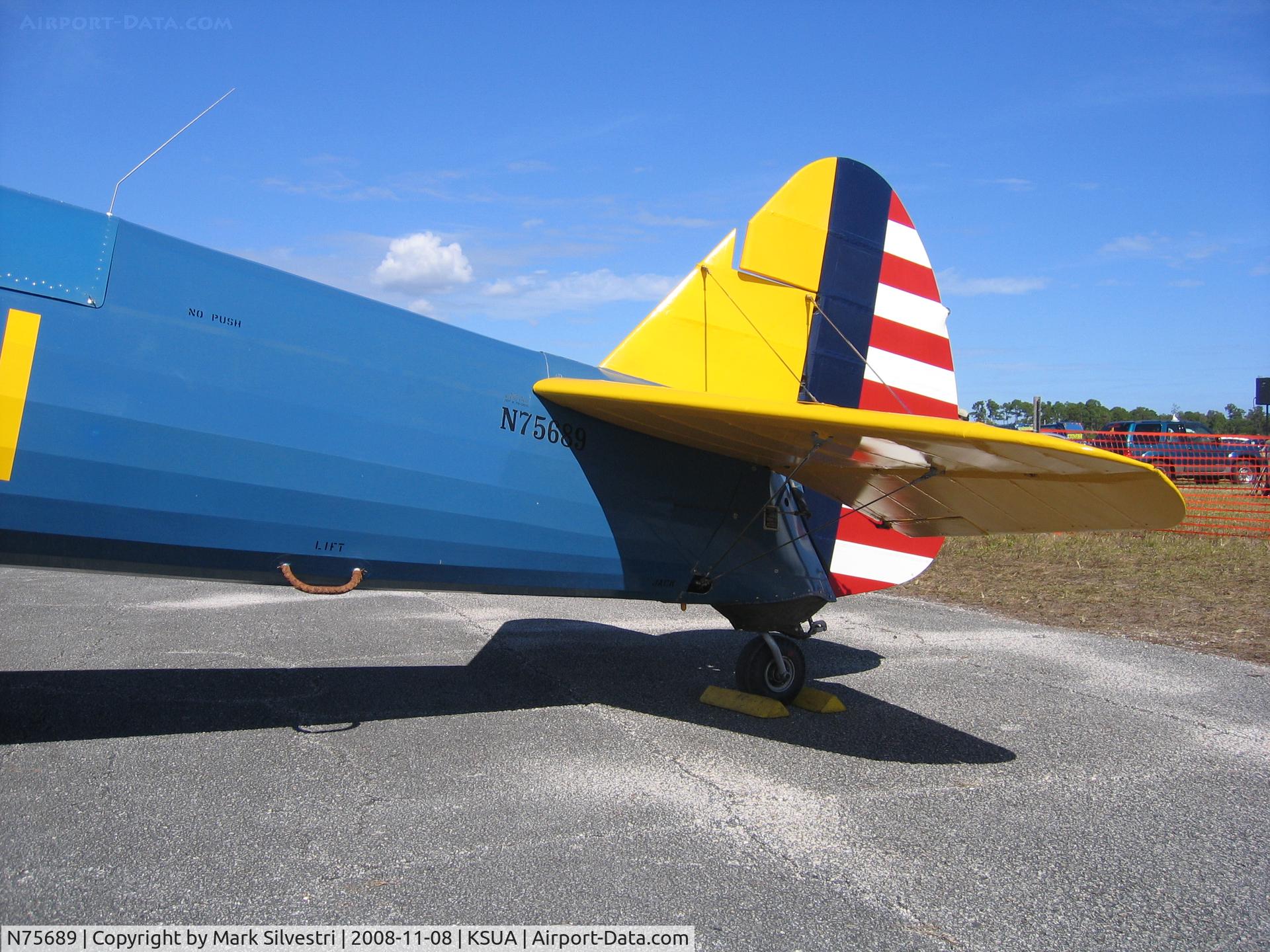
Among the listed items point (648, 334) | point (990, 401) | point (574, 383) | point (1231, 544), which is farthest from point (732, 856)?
point (990, 401)

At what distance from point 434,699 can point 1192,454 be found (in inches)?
894

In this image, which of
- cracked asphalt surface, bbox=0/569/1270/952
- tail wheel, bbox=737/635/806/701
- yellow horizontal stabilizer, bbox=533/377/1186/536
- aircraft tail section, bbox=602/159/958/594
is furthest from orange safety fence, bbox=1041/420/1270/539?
tail wheel, bbox=737/635/806/701

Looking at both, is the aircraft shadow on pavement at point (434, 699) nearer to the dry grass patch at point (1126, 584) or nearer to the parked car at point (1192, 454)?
the dry grass patch at point (1126, 584)

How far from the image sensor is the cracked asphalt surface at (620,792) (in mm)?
3014

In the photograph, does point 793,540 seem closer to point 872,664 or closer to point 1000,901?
point 872,664

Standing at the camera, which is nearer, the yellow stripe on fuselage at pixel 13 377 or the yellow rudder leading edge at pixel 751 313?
the yellow stripe on fuselage at pixel 13 377

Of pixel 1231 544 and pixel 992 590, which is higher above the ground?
pixel 1231 544

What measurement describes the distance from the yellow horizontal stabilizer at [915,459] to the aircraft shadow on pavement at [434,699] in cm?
137

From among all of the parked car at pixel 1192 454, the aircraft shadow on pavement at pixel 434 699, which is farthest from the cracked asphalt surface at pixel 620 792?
the parked car at pixel 1192 454

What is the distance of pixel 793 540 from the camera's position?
6242 millimetres

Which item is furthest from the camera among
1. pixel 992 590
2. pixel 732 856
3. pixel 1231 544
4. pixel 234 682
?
pixel 1231 544

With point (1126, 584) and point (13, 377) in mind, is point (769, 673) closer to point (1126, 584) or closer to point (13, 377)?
point (13, 377)

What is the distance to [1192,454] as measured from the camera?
875 inches

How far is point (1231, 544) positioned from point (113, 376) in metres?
14.1
